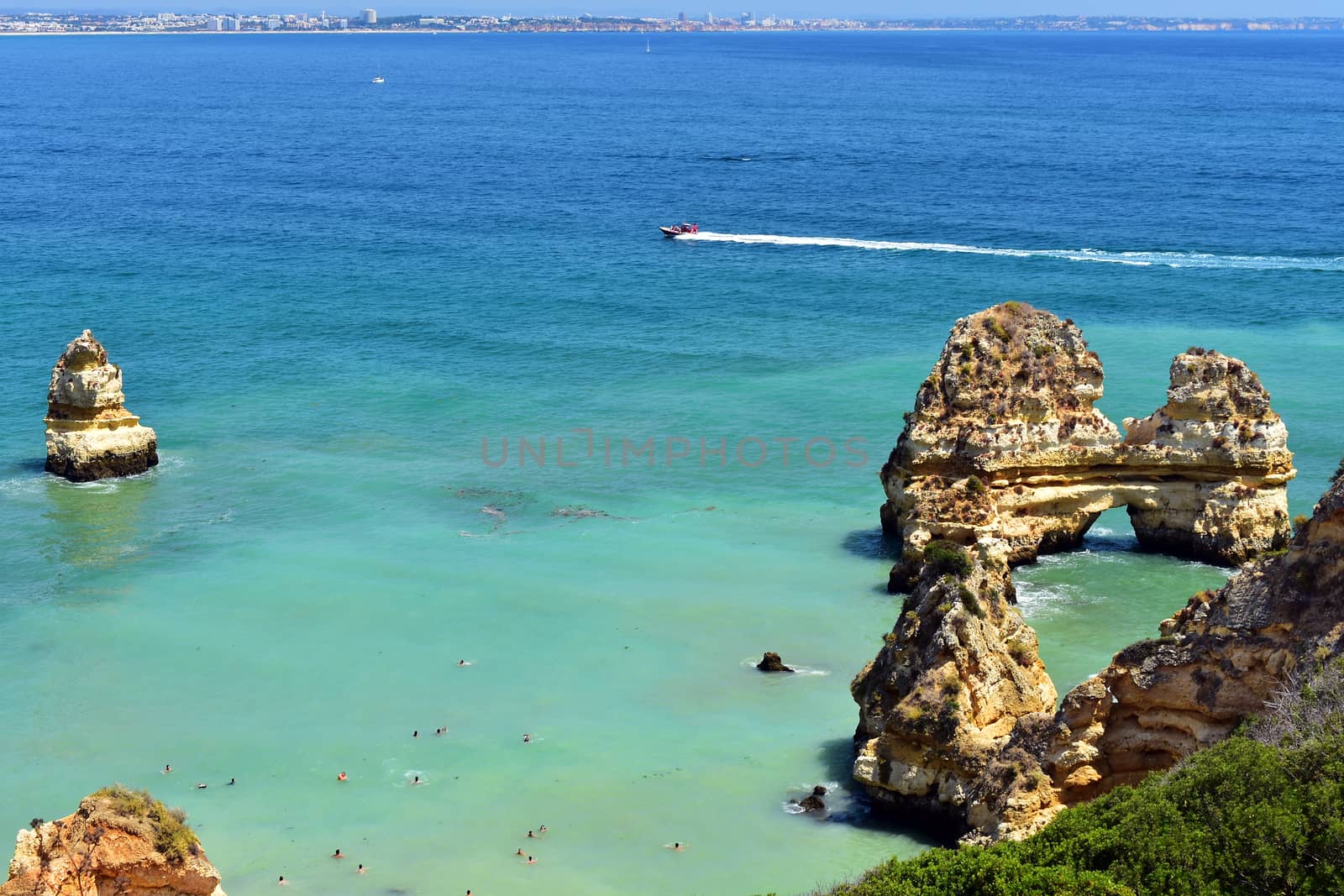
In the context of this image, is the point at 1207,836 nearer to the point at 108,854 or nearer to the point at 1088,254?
the point at 108,854

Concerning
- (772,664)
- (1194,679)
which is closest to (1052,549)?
(772,664)

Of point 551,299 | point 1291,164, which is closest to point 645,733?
point 551,299

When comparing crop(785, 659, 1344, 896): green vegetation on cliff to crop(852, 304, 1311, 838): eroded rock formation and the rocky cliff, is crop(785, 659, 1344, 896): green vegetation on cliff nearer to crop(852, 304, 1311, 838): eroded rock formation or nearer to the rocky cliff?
crop(852, 304, 1311, 838): eroded rock formation

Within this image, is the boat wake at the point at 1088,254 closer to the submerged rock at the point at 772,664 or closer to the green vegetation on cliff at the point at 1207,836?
the submerged rock at the point at 772,664

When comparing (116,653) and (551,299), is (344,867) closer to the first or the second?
(116,653)

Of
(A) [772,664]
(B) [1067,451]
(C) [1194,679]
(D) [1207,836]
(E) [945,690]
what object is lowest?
(A) [772,664]

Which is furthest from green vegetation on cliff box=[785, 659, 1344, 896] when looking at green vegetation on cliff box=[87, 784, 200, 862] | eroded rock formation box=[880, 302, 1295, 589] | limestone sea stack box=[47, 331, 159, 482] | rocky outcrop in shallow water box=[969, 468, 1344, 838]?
limestone sea stack box=[47, 331, 159, 482]
